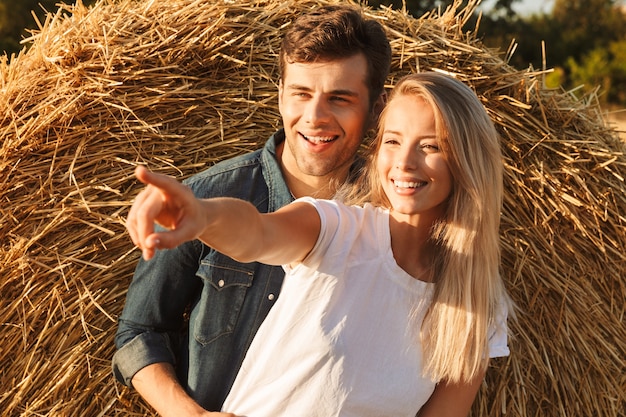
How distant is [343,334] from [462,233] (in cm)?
40

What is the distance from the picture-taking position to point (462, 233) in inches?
76.0

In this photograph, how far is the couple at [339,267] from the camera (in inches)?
69.8

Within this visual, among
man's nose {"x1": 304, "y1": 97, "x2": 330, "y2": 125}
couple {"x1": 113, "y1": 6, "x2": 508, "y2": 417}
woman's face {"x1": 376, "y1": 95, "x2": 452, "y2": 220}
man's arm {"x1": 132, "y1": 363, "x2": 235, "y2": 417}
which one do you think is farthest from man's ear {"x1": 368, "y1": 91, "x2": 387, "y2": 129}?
man's arm {"x1": 132, "y1": 363, "x2": 235, "y2": 417}

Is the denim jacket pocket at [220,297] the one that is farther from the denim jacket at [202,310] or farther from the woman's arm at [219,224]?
the woman's arm at [219,224]

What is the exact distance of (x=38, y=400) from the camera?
8.06 feet

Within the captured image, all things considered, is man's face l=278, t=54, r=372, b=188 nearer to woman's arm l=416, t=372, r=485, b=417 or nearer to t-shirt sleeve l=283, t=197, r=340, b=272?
t-shirt sleeve l=283, t=197, r=340, b=272

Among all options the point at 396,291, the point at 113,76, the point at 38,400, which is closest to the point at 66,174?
the point at 113,76

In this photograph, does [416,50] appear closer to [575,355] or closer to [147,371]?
[575,355]

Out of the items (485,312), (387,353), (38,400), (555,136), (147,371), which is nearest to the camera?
(387,353)

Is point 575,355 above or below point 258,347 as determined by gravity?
below

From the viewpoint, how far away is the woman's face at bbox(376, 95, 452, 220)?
186 centimetres

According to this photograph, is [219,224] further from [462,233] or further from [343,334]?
[462,233]

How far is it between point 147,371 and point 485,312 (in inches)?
35.7

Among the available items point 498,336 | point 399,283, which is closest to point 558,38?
point 498,336
